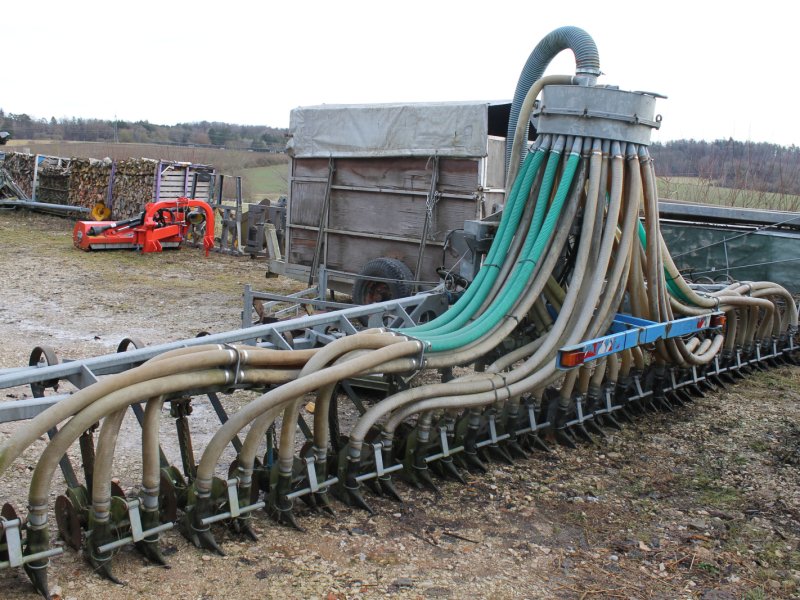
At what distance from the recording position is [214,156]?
31.6 m

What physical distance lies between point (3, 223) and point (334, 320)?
50.8ft

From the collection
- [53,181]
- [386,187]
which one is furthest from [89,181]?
[386,187]

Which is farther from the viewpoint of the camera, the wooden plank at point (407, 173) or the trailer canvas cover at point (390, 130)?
the wooden plank at point (407, 173)

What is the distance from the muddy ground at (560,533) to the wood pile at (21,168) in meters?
17.3

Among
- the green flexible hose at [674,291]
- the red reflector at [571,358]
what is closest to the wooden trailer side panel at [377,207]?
the green flexible hose at [674,291]

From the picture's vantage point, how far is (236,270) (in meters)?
12.5

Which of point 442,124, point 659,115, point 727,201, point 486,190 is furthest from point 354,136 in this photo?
point 727,201

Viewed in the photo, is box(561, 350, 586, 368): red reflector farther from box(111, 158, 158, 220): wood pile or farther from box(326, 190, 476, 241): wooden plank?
box(111, 158, 158, 220): wood pile

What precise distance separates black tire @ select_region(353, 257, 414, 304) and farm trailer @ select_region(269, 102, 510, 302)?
0.01 m

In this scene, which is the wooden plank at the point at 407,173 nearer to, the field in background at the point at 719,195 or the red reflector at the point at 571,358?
the red reflector at the point at 571,358

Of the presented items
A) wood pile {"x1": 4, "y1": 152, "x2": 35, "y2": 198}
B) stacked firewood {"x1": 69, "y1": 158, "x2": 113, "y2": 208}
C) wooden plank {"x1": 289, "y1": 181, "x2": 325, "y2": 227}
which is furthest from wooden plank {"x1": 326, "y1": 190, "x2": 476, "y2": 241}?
wood pile {"x1": 4, "y1": 152, "x2": 35, "y2": 198}

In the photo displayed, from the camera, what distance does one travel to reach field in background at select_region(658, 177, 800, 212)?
13.7 m

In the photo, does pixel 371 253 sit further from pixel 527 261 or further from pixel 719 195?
pixel 719 195

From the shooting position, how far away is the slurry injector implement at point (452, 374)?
3.27 m
